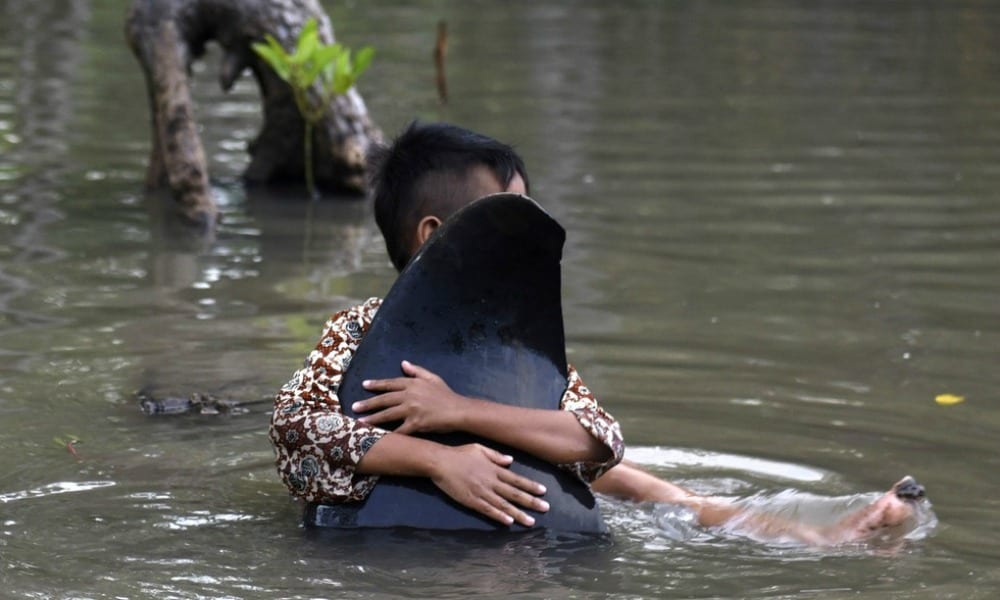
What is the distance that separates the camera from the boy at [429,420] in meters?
3.61

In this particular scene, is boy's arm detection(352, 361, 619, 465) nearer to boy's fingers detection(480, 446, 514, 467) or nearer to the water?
boy's fingers detection(480, 446, 514, 467)

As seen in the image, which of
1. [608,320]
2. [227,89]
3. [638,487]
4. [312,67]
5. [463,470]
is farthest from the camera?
[227,89]

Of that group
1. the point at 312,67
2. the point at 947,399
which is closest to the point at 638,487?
the point at 947,399

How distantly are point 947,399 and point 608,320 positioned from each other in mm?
1371

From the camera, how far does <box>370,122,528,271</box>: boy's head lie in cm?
379

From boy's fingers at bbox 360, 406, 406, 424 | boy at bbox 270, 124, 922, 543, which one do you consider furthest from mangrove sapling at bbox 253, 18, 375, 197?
boy's fingers at bbox 360, 406, 406, 424

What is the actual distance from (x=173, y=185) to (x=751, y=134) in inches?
156

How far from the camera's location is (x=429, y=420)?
3.63m

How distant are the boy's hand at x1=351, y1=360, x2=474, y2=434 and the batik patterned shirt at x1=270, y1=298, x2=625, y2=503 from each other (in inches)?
1.7

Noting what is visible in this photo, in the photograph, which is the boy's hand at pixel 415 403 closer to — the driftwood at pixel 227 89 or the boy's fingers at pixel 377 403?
the boy's fingers at pixel 377 403

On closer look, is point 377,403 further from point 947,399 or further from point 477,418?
point 947,399

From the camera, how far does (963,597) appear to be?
346 cm

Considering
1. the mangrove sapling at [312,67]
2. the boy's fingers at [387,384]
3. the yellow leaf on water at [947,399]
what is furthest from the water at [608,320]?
the mangrove sapling at [312,67]

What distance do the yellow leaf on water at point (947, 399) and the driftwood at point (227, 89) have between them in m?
3.66
